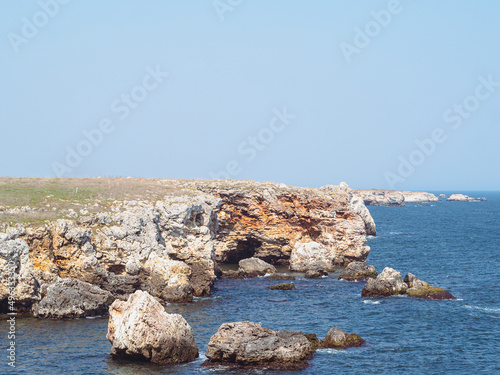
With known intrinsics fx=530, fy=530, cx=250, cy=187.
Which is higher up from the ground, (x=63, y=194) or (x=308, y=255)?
(x=63, y=194)

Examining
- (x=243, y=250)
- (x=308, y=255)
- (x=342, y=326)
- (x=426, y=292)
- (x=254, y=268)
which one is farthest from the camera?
(x=243, y=250)

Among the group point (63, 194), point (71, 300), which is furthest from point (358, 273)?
point (63, 194)

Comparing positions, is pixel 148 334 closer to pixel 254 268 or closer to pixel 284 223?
pixel 254 268

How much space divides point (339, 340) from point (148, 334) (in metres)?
13.9

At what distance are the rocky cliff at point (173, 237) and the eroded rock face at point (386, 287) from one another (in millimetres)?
17376

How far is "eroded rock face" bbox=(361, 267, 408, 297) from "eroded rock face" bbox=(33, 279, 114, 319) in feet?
88.0

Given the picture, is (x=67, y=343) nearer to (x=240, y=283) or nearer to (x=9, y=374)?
(x=9, y=374)

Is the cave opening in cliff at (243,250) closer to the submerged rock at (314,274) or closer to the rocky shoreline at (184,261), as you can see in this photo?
the rocky shoreline at (184,261)

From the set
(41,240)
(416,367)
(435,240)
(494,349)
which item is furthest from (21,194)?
(435,240)

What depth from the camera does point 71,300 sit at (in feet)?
151

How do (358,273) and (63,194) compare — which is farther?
(358,273)

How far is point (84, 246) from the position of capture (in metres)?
51.5

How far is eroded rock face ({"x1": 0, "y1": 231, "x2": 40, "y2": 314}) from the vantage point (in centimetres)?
4591

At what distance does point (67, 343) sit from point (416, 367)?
970 inches
